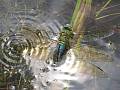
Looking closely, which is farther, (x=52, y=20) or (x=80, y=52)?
(x=52, y=20)

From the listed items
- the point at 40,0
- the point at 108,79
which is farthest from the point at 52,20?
the point at 108,79

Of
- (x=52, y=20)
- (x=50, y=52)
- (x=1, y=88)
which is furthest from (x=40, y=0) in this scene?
(x=1, y=88)

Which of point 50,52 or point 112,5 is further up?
point 112,5

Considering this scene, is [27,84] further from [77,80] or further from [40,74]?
[77,80]

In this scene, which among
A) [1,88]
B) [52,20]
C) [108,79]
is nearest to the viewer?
[1,88]

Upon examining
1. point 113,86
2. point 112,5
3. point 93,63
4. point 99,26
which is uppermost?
point 112,5

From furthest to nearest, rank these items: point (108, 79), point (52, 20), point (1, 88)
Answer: point (52, 20), point (108, 79), point (1, 88)

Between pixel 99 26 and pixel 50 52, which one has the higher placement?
pixel 99 26

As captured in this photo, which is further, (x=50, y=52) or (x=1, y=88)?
(x=50, y=52)

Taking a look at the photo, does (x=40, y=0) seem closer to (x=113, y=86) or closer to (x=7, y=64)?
(x=7, y=64)
